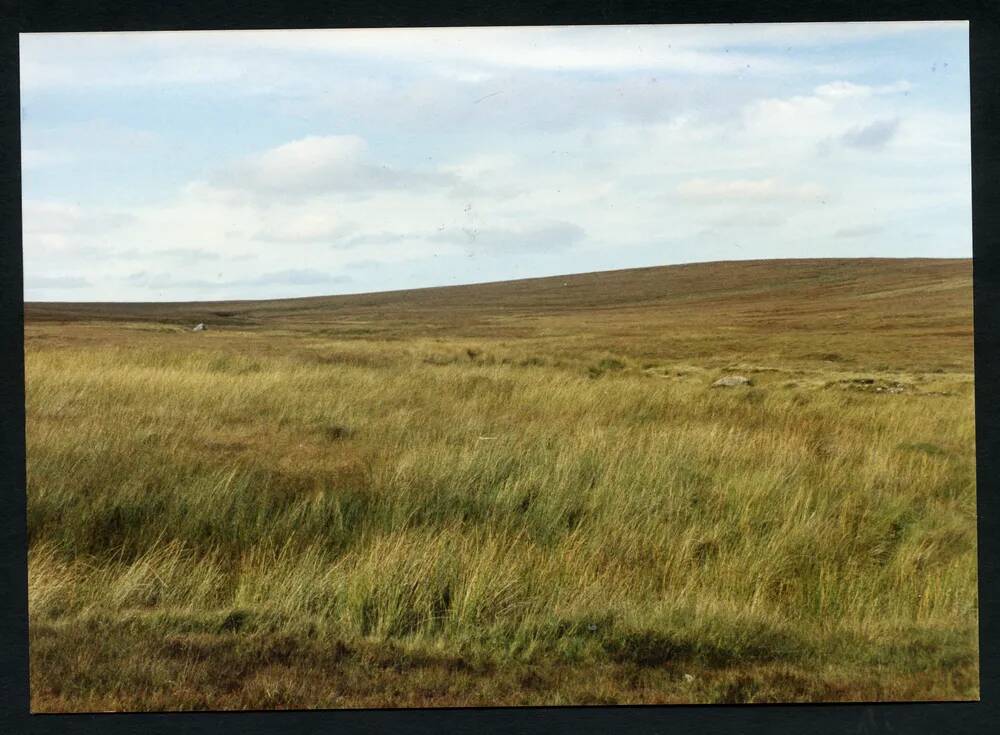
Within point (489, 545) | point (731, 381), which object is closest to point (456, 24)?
point (489, 545)

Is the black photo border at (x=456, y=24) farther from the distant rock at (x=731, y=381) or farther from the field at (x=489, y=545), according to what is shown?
the distant rock at (x=731, y=381)

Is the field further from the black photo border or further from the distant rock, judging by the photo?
the distant rock

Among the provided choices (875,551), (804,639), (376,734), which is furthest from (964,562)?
(376,734)

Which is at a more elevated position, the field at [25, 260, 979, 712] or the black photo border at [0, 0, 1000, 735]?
the black photo border at [0, 0, 1000, 735]

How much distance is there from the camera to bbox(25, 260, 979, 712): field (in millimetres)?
4754

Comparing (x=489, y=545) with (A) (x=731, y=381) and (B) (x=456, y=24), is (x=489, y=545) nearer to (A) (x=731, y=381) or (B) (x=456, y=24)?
(B) (x=456, y=24)

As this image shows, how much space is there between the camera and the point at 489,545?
6.07m

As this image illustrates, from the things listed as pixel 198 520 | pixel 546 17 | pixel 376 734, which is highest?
pixel 546 17

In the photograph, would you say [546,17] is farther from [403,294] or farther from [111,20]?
[403,294]

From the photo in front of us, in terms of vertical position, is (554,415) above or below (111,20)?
below

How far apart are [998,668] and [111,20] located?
5.49 metres

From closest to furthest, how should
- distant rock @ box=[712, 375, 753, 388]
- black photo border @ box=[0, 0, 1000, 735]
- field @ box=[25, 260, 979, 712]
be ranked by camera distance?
black photo border @ box=[0, 0, 1000, 735] < field @ box=[25, 260, 979, 712] < distant rock @ box=[712, 375, 753, 388]

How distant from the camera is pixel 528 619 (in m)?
5.18

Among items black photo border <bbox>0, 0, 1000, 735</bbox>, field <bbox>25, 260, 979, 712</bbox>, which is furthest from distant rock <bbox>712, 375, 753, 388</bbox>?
black photo border <bbox>0, 0, 1000, 735</bbox>
